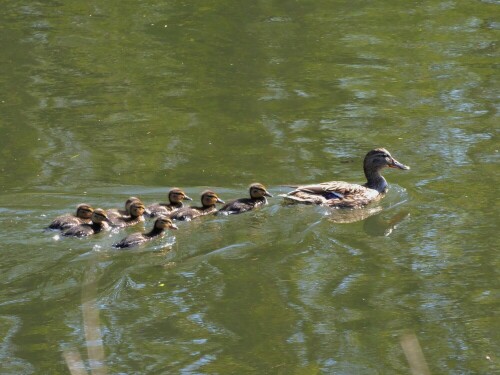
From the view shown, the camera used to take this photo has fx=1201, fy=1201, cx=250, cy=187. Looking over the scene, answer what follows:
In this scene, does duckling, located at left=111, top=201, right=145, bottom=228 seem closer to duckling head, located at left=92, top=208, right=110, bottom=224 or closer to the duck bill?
duckling head, located at left=92, top=208, right=110, bottom=224

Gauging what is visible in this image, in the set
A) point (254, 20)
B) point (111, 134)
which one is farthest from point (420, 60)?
point (111, 134)

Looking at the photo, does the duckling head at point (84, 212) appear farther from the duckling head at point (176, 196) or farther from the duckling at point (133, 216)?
the duckling head at point (176, 196)

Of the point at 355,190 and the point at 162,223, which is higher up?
the point at 162,223

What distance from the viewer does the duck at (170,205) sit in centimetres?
859

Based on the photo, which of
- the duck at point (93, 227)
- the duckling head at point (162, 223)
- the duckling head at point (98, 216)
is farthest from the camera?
the duckling head at point (98, 216)

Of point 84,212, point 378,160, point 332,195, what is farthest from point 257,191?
point 84,212

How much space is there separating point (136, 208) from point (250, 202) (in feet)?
2.69

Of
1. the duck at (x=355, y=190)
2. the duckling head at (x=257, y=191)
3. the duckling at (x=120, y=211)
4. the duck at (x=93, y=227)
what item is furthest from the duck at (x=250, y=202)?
the duck at (x=93, y=227)

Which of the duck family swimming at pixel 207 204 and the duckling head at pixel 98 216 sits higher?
the duckling head at pixel 98 216

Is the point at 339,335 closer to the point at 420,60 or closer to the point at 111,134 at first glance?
the point at 111,134

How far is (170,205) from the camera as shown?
8.76 metres

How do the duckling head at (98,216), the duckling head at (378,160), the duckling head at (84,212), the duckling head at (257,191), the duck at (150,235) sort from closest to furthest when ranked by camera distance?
the duck at (150,235) < the duckling head at (98,216) < the duckling head at (84,212) < the duckling head at (257,191) < the duckling head at (378,160)

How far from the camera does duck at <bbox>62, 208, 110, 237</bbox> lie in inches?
316

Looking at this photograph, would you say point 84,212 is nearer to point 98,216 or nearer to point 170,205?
point 98,216
